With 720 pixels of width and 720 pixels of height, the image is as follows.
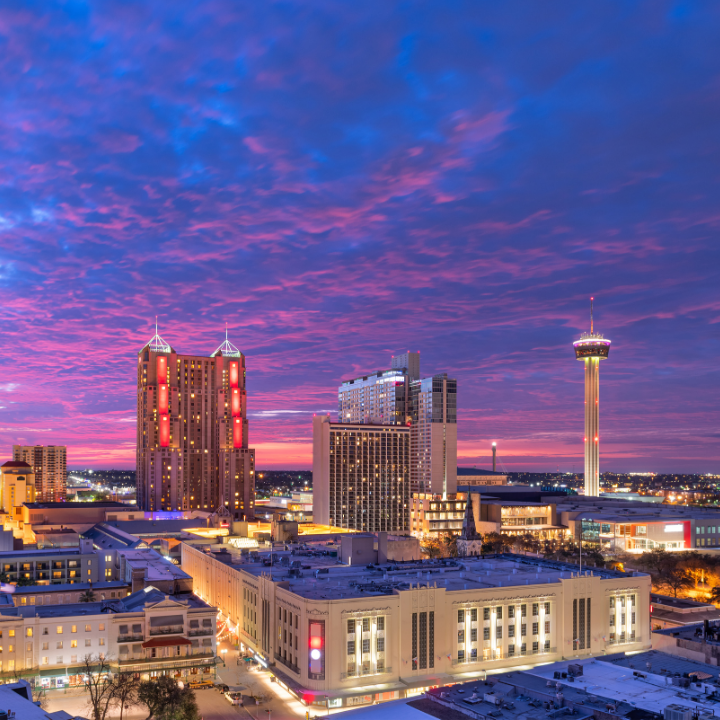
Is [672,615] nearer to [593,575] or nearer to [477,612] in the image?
[593,575]

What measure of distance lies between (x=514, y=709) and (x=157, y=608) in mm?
57856

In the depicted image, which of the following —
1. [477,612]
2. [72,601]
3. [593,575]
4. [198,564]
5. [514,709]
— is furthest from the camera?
[198,564]

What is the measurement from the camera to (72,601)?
124 metres

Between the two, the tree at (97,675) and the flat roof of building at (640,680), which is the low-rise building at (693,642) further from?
the tree at (97,675)

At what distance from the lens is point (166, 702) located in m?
77.4

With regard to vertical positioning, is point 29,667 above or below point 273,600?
below

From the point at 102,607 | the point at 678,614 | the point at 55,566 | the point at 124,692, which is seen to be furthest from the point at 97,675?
the point at 678,614

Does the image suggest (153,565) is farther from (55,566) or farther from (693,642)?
(693,642)

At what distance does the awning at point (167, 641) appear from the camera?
10231cm

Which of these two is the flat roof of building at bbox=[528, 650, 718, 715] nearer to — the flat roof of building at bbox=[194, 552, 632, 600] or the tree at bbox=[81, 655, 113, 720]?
the flat roof of building at bbox=[194, 552, 632, 600]

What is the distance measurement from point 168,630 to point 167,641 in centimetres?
164

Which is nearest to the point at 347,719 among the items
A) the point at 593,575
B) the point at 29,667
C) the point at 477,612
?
the point at 477,612

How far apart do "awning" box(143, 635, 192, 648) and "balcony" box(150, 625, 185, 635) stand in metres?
0.67

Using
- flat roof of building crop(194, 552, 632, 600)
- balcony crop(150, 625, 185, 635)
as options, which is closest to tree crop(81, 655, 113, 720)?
balcony crop(150, 625, 185, 635)
